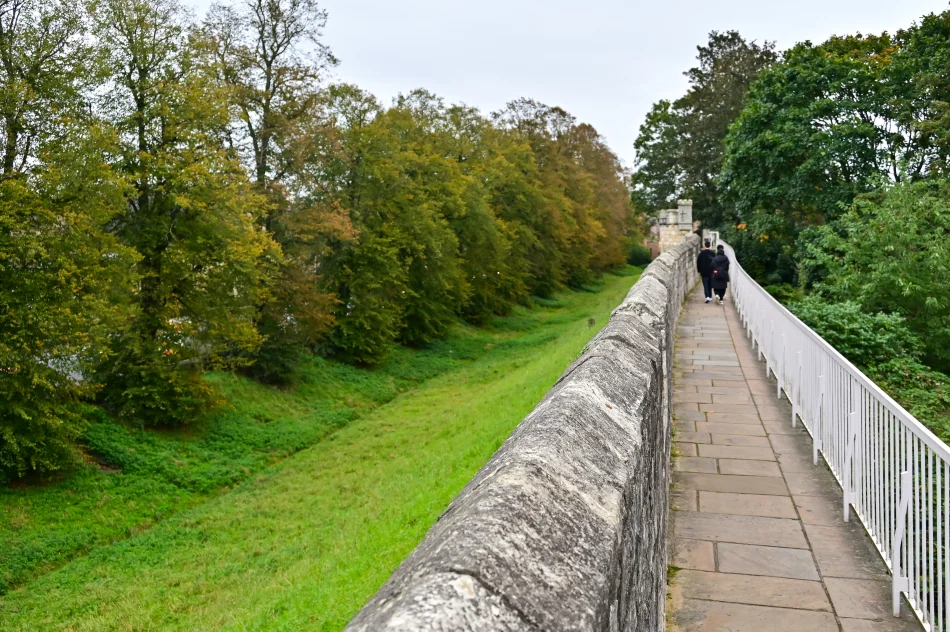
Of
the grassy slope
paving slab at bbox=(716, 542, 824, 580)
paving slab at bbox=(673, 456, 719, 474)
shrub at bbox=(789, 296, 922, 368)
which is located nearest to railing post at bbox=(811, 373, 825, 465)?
paving slab at bbox=(673, 456, 719, 474)

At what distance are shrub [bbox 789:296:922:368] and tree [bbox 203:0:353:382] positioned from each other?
1559cm

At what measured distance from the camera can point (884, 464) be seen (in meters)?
4.78

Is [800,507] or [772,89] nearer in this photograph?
[800,507]

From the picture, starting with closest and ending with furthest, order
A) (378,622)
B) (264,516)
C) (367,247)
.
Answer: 1. (378,622)
2. (264,516)
3. (367,247)

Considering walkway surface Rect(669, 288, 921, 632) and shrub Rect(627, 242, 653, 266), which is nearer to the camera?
walkway surface Rect(669, 288, 921, 632)

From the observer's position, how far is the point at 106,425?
1819 cm

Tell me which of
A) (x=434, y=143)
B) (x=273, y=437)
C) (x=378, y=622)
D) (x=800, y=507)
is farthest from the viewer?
(x=434, y=143)

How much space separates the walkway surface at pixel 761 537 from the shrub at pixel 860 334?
4093 mm

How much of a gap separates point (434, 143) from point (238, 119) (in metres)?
13.9

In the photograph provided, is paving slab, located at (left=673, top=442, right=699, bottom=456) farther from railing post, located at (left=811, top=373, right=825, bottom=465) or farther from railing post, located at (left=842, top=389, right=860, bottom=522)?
railing post, located at (left=842, top=389, right=860, bottom=522)

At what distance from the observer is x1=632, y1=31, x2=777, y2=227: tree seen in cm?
4597

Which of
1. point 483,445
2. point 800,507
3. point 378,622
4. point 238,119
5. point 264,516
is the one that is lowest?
point 264,516

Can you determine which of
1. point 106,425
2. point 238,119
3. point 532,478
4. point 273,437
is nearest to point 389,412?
point 273,437

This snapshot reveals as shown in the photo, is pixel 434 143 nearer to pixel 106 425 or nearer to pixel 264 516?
pixel 106 425
